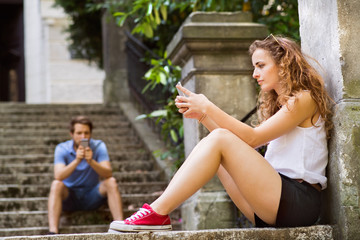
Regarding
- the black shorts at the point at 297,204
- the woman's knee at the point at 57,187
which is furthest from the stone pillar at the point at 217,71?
the black shorts at the point at 297,204

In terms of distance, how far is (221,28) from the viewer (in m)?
4.29

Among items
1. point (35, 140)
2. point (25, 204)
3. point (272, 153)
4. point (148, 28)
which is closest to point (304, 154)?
point (272, 153)

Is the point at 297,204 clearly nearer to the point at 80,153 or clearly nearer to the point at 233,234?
the point at 233,234

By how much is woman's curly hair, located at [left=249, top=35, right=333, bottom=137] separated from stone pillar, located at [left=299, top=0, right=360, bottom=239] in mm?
77

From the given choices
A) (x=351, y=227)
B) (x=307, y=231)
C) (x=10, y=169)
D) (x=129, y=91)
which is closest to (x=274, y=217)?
(x=307, y=231)

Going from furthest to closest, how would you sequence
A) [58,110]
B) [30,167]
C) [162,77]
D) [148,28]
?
[58,110] < [30,167] < [148,28] < [162,77]

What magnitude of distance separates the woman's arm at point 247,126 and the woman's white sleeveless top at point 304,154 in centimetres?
9

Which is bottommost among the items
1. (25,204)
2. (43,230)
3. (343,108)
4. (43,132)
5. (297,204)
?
(43,230)

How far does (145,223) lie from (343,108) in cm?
113

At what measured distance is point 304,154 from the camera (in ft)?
9.21

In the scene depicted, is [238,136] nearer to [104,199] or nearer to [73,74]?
[104,199]

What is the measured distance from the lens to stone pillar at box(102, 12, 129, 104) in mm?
10228

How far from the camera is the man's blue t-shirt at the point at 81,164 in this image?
5.04 meters

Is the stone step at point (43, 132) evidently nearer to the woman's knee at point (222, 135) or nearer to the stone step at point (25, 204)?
the stone step at point (25, 204)
